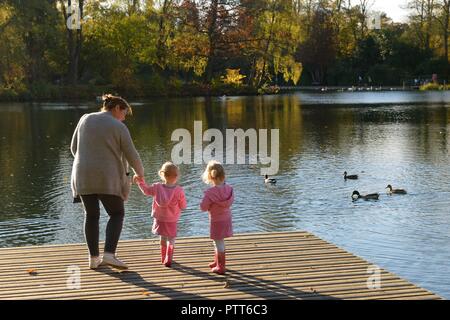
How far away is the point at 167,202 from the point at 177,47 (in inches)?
2151

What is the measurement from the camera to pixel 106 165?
664 cm

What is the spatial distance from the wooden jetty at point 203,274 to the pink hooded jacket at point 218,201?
518mm

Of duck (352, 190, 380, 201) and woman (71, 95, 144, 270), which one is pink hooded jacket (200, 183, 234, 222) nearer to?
woman (71, 95, 144, 270)

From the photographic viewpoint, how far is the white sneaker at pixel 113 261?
22.2 feet

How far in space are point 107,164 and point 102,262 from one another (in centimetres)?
96

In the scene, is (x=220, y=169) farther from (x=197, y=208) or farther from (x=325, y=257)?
(x=197, y=208)

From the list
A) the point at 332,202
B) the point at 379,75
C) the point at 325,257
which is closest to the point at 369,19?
the point at 379,75

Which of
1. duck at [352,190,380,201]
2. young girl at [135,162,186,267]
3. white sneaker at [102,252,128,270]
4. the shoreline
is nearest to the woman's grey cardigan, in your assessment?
young girl at [135,162,186,267]

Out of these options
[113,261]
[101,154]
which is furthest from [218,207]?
[101,154]

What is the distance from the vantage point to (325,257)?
287 inches

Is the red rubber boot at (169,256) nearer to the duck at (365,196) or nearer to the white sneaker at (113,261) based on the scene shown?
the white sneaker at (113,261)

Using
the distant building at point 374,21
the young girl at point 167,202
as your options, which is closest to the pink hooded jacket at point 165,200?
the young girl at point 167,202

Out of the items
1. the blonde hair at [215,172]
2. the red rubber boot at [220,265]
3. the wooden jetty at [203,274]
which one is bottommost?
the wooden jetty at [203,274]

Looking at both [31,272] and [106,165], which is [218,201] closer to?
[106,165]
